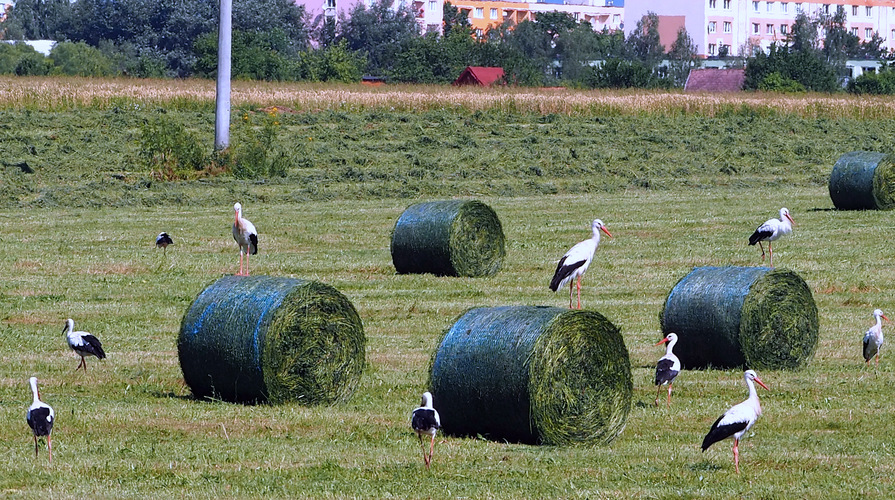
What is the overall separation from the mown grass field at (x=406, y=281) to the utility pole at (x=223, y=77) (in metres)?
2.48

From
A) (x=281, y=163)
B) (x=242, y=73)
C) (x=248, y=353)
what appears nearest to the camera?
(x=248, y=353)

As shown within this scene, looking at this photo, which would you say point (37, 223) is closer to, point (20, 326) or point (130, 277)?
point (130, 277)

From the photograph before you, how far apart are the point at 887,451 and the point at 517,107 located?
140ft

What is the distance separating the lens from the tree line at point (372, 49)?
83062mm

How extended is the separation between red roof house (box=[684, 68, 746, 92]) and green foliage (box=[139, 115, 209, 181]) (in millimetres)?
65823

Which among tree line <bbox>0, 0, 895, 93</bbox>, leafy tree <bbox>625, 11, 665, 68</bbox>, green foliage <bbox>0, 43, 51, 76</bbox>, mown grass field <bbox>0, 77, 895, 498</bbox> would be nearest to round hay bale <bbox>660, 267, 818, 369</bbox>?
mown grass field <bbox>0, 77, 895, 498</bbox>

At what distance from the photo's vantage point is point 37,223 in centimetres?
2711

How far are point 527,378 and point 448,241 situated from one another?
10.7 m

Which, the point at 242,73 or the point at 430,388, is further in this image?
the point at 242,73

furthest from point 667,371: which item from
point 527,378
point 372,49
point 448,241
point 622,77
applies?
point 372,49

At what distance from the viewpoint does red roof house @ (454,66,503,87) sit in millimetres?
92562

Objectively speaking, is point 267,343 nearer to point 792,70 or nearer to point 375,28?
point 792,70

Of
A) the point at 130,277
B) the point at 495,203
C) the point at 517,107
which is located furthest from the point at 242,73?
the point at 130,277

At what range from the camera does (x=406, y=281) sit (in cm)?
2052
